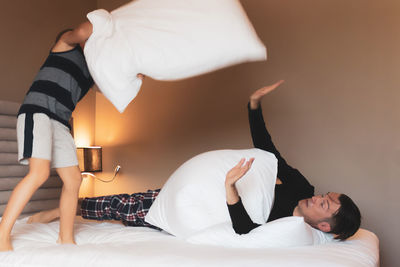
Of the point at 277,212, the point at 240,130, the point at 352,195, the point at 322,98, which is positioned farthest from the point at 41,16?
the point at 352,195

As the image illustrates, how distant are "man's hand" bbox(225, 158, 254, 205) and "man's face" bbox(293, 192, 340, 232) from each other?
374 millimetres

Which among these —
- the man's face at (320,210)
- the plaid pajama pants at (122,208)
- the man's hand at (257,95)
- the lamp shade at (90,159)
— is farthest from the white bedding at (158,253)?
the lamp shade at (90,159)

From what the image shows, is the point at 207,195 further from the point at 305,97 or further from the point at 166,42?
the point at 305,97

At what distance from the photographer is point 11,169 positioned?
261 centimetres

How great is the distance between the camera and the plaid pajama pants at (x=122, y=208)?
1938 mm

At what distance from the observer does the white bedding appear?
4.05 ft

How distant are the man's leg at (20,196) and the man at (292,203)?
2.53 ft

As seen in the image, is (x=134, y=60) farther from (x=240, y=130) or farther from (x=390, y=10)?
(x=390, y=10)

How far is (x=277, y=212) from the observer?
1.75 meters

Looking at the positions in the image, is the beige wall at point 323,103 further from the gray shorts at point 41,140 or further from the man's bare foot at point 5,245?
the man's bare foot at point 5,245

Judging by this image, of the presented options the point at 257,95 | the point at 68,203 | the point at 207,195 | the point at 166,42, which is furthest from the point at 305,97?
the point at 68,203

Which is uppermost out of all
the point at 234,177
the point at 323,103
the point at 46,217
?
the point at 323,103

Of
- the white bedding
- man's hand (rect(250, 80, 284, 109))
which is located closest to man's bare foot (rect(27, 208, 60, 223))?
the white bedding

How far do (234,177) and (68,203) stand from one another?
74 cm
